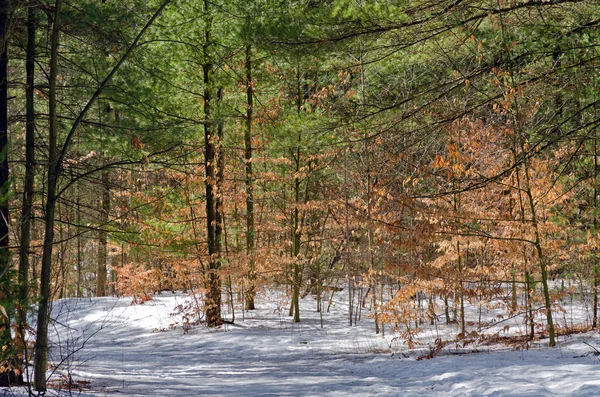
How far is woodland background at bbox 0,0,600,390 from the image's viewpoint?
7391 mm

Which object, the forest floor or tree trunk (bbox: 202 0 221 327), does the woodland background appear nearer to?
tree trunk (bbox: 202 0 221 327)

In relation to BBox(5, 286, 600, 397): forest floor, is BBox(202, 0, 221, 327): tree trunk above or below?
above

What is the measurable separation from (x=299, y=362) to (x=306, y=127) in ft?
14.3

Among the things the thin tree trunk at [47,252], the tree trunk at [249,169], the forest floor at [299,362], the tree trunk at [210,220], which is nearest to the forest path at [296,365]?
the forest floor at [299,362]

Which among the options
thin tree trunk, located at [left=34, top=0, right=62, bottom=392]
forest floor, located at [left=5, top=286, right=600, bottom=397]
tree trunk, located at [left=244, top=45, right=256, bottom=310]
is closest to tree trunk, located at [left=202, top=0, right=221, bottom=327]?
forest floor, located at [left=5, top=286, right=600, bottom=397]

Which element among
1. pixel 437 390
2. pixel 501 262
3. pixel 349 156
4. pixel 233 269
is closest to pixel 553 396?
pixel 437 390

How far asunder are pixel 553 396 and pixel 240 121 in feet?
37.0

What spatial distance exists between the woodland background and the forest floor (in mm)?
694

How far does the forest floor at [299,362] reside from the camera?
6.41m

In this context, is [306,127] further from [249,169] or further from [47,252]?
[249,169]

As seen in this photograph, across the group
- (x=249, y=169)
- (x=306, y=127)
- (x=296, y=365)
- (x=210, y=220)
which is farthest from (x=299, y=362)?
(x=249, y=169)

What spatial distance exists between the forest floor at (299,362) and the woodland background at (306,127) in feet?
2.28

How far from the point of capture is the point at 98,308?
19781 millimetres

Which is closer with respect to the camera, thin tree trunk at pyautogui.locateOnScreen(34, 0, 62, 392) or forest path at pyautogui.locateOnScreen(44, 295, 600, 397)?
thin tree trunk at pyautogui.locateOnScreen(34, 0, 62, 392)
